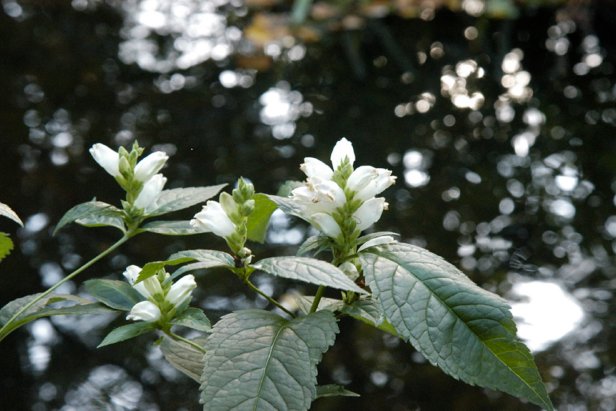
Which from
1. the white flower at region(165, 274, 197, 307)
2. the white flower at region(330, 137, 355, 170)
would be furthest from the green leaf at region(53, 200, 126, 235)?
the white flower at region(330, 137, 355, 170)

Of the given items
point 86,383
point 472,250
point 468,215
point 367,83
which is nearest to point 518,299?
point 472,250

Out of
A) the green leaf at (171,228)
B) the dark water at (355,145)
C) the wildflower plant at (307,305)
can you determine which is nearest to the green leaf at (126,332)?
the wildflower plant at (307,305)

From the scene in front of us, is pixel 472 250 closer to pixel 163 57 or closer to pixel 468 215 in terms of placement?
pixel 468 215

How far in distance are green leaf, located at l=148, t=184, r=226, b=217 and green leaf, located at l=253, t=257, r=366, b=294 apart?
0.16 meters

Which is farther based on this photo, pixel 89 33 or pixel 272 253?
pixel 89 33

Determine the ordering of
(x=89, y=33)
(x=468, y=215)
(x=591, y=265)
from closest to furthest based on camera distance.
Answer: (x=591, y=265) → (x=468, y=215) → (x=89, y=33)

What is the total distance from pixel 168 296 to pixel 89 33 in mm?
2090

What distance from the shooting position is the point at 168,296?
67 cm

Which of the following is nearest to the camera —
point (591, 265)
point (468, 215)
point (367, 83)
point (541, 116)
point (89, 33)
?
point (591, 265)

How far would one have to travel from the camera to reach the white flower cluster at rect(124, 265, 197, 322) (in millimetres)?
656

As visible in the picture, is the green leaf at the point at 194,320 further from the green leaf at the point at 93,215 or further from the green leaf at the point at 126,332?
the green leaf at the point at 93,215

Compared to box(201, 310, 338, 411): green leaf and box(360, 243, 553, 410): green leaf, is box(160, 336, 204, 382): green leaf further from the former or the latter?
box(360, 243, 553, 410): green leaf

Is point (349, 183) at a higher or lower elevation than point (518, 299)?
higher

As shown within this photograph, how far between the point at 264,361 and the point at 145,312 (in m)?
0.12
